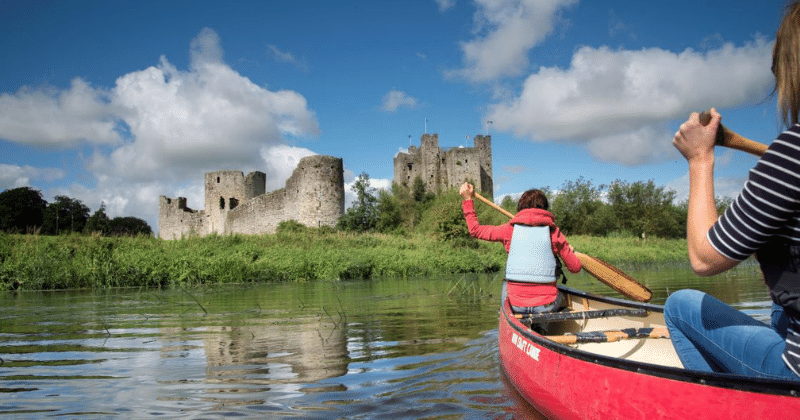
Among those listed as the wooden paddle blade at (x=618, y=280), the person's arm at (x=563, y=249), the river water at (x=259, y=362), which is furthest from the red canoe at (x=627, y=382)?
the wooden paddle blade at (x=618, y=280)

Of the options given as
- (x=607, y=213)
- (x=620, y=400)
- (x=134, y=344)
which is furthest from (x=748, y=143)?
(x=607, y=213)

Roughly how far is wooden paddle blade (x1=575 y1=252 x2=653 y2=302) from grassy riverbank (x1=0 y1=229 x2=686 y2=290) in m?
10.7

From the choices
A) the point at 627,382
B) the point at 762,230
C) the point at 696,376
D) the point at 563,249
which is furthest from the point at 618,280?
the point at 762,230

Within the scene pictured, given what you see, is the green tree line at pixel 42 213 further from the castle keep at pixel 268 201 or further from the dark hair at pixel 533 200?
the dark hair at pixel 533 200

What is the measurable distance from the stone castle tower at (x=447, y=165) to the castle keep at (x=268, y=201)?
1537 centimetres

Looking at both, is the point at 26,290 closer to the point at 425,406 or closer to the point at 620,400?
the point at 425,406

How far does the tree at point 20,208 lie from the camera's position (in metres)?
50.3

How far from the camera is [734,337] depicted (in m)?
2.01

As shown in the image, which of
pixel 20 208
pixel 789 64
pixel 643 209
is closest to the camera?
pixel 789 64

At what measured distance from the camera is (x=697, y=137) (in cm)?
186

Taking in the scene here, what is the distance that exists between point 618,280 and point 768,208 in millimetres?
4314

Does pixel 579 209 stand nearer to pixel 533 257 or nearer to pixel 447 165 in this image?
pixel 447 165

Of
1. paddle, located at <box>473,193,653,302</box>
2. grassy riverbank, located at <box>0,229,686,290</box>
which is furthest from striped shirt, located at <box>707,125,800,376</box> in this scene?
grassy riverbank, located at <box>0,229,686,290</box>

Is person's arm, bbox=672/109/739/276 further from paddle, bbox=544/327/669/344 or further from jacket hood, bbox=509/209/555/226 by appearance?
jacket hood, bbox=509/209/555/226
